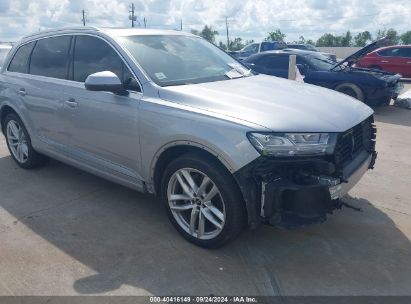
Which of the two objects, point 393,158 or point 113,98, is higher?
point 113,98

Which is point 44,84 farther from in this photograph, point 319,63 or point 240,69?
point 319,63

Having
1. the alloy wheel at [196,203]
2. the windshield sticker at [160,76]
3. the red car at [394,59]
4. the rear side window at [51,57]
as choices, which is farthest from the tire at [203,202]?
the red car at [394,59]

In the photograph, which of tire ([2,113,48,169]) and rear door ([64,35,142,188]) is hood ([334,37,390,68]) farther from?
tire ([2,113,48,169])

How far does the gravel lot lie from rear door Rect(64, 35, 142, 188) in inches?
20.4

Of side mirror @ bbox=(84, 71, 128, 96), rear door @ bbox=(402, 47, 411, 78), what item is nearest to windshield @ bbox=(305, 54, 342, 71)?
rear door @ bbox=(402, 47, 411, 78)

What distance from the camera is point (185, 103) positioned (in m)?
3.30

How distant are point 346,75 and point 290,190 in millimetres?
7968

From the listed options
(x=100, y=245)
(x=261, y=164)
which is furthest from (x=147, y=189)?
(x=261, y=164)

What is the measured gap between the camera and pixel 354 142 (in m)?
3.47

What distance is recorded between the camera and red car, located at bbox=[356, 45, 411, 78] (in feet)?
53.0

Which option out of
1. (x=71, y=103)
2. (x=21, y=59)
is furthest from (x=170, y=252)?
(x=21, y=59)

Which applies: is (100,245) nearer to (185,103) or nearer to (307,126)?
(185,103)

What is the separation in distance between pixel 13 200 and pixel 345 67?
867 centimetres

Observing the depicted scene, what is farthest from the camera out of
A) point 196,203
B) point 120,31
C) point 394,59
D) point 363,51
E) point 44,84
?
point 394,59
